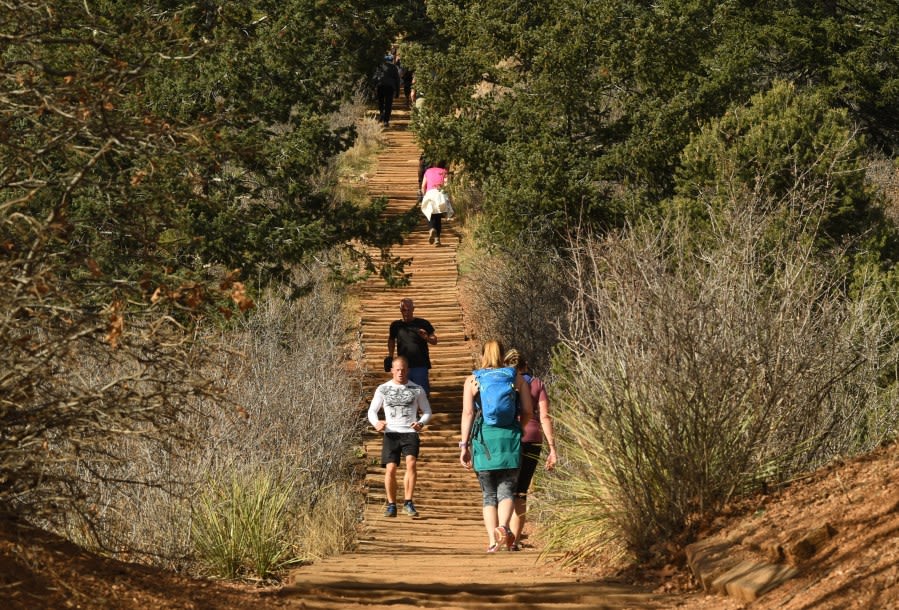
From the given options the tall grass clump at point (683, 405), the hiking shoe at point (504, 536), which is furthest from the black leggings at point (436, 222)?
the tall grass clump at point (683, 405)

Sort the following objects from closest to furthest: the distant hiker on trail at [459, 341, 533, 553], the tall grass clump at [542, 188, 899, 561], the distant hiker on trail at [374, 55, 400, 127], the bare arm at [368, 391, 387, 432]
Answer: the tall grass clump at [542, 188, 899, 561], the distant hiker on trail at [459, 341, 533, 553], the bare arm at [368, 391, 387, 432], the distant hiker on trail at [374, 55, 400, 127]

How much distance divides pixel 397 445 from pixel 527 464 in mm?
2248

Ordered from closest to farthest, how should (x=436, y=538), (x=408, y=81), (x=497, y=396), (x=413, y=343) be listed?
(x=497, y=396), (x=436, y=538), (x=413, y=343), (x=408, y=81)

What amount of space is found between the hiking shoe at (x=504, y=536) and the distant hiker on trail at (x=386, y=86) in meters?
23.8

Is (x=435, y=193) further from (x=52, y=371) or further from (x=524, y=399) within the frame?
(x=52, y=371)

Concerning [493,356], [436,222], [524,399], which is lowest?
[436,222]

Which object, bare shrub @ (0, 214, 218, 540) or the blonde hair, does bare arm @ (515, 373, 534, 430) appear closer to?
the blonde hair

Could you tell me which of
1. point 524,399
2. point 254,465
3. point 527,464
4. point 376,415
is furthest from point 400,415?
point 524,399

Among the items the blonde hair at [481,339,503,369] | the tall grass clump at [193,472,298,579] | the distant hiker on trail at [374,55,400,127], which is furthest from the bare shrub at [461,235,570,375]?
the distant hiker on trail at [374,55,400,127]

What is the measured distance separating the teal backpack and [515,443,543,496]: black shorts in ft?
1.70

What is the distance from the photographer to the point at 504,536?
10188 mm

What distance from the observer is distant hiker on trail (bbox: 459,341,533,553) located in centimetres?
1003

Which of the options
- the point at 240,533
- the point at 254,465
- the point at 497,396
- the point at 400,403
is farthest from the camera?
the point at 400,403

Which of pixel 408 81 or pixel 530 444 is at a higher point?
pixel 408 81
